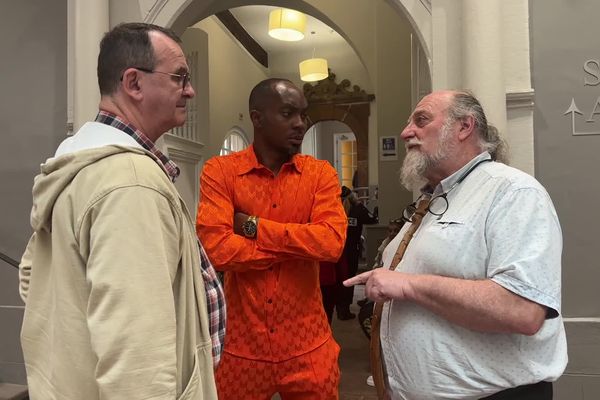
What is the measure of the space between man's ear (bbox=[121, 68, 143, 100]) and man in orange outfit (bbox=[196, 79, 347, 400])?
734mm

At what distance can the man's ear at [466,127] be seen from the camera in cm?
145

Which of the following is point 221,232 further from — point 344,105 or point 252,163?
point 344,105

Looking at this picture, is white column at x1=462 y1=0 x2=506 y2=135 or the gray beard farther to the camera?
white column at x1=462 y1=0 x2=506 y2=135

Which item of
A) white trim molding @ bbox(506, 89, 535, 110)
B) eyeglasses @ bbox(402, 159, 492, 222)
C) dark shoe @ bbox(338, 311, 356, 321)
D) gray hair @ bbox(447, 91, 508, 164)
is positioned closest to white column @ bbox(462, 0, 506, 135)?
white trim molding @ bbox(506, 89, 535, 110)

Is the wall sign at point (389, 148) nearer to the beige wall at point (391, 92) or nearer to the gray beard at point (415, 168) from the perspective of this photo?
the beige wall at point (391, 92)

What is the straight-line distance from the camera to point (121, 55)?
111 cm

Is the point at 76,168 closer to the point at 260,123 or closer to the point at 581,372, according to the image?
the point at 260,123

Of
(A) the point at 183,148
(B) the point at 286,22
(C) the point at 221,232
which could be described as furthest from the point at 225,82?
(C) the point at 221,232

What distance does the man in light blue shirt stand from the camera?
1.19 m

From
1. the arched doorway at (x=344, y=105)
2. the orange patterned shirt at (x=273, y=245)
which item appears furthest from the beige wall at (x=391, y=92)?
the orange patterned shirt at (x=273, y=245)

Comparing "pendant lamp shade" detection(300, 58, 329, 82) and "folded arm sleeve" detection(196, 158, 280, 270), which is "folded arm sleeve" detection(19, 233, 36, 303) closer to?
"folded arm sleeve" detection(196, 158, 280, 270)

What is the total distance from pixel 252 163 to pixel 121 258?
100cm

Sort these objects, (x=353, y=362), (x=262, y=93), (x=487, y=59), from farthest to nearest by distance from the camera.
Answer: (x=353, y=362) < (x=487, y=59) < (x=262, y=93)

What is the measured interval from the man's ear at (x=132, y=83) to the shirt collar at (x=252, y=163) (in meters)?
0.77
